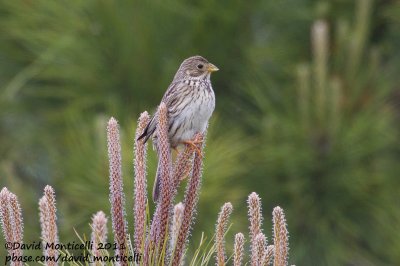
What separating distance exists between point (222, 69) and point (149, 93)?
1.42 ft

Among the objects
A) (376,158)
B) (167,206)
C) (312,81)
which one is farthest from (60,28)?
(167,206)

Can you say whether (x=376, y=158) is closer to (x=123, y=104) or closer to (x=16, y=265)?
(x=123, y=104)

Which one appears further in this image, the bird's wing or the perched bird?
the bird's wing

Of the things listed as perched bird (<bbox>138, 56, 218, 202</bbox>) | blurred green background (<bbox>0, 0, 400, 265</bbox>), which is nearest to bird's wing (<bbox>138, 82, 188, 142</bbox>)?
perched bird (<bbox>138, 56, 218, 202</bbox>)

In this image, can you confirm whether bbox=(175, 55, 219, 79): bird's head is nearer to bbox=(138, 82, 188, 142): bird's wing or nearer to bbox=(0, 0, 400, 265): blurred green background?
bbox=(138, 82, 188, 142): bird's wing

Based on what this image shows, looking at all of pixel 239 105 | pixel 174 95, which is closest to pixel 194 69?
pixel 174 95

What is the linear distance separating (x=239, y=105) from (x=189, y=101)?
1.80 meters

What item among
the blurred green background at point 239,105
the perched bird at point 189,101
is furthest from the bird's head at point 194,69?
the blurred green background at point 239,105

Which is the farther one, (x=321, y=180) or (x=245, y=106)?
(x=245, y=106)

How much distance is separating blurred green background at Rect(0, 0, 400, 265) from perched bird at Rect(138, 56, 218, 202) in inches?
29.7

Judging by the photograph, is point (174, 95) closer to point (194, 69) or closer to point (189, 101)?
point (189, 101)

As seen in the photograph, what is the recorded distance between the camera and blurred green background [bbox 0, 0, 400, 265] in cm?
517

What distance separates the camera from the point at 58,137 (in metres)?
5.84

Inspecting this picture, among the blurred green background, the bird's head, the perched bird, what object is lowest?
the perched bird
